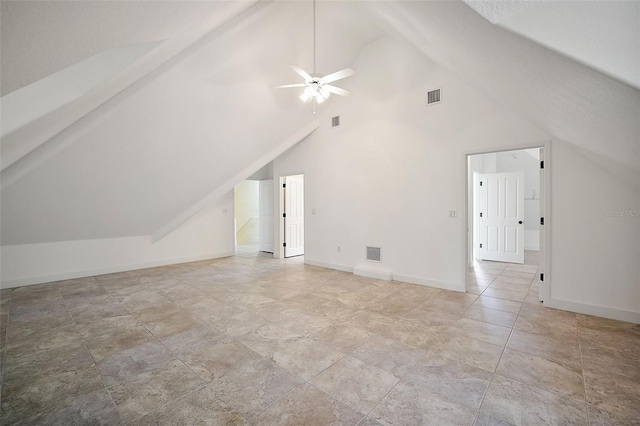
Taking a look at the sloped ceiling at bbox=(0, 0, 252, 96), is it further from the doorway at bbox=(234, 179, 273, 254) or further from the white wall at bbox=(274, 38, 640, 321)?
the doorway at bbox=(234, 179, 273, 254)

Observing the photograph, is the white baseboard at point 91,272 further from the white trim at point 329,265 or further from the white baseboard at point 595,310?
the white baseboard at point 595,310

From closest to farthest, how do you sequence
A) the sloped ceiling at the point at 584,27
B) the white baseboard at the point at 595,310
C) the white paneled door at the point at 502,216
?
1. the sloped ceiling at the point at 584,27
2. the white baseboard at the point at 595,310
3. the white paneled door at the point at 502,216

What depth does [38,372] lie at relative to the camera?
7.32ft

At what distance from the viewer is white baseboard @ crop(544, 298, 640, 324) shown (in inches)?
124

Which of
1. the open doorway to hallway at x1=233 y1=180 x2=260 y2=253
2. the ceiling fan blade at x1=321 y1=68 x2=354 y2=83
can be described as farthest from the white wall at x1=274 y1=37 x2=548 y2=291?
the open doorway to hallway at x1=233 y1=180 x2=260 y2=253

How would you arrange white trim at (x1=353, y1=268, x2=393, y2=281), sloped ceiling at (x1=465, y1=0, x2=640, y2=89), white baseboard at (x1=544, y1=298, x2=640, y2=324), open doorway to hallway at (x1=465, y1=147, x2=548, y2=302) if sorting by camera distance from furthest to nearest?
1. open doorway to hallway at (x1=465, y1=147, x2=548, y2=302)
2. white trim at (x1=353, y1=268, x2=393, y2=281)
3. white baseboard at (x1=544, y1=298, x2=640, y2=324)
4. sloped ceiling at (x1=465, y1=0, x2=640, y2=89)

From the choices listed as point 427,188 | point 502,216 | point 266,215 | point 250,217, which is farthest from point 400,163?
point 250,217

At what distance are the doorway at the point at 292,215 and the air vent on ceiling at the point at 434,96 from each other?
3.67m

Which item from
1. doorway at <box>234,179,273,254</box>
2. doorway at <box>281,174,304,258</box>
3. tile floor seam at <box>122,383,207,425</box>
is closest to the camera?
tile floor seam at <box>122,383,207,425</box>

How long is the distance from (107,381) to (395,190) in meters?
4.53

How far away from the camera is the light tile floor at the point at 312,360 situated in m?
1.79

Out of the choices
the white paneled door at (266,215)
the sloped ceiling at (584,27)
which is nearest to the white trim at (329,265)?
the white paneled door at (266,215)

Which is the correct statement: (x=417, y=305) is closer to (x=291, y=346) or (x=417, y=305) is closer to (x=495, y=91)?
(x=291, y=346)

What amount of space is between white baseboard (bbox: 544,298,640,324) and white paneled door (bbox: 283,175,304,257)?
5477mm
